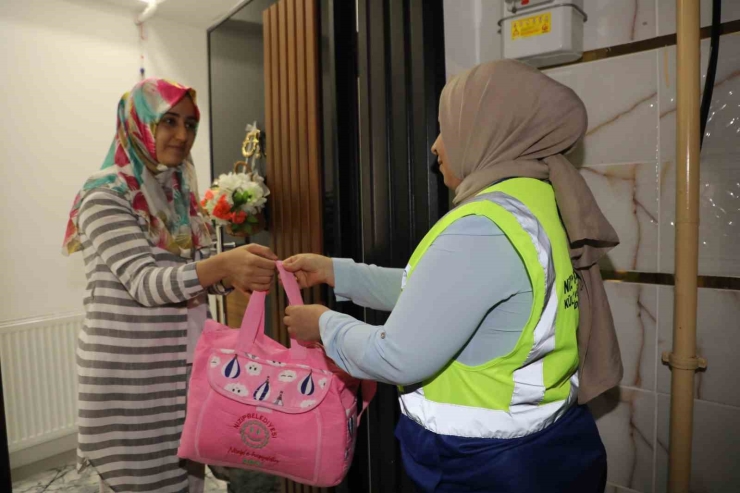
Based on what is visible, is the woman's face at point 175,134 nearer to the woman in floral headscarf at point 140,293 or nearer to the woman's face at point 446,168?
the woman in floral headscarf at point 140,293

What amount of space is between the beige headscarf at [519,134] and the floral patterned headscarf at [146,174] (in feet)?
2.81

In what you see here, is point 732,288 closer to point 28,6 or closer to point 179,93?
point 179,93

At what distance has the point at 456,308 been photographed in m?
0.70

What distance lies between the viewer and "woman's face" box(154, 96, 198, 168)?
138cm

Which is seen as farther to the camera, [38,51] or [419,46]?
[38,51]

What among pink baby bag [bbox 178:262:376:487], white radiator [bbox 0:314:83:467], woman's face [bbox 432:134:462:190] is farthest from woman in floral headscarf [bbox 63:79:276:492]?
white radiator [bbox 0:314:83:467]

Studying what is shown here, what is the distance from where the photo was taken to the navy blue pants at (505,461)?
0.77 m

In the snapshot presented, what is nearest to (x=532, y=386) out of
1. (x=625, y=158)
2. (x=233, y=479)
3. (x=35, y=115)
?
(x=625, y=158)

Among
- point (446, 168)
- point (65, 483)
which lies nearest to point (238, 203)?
point (446, 168)

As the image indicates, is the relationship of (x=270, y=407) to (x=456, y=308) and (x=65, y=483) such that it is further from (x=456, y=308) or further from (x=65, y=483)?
→ (x=65, y=483)

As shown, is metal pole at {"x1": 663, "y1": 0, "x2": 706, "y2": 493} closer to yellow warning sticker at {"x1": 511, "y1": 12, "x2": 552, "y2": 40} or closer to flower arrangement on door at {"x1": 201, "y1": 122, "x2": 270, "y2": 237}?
yellow warning sticker at {"x1": 511, "y1": 12, "x2": 552, "y2": 40}

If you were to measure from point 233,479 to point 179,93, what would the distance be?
4.55 ft

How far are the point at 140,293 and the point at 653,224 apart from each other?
118cm

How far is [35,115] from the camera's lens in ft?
7.64
